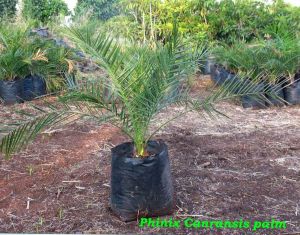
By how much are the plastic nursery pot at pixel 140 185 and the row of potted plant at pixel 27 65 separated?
353 cm

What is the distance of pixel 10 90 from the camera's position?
20.4 feet

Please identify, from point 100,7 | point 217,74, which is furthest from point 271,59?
point 100,7

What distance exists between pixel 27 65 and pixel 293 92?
428 centimetres

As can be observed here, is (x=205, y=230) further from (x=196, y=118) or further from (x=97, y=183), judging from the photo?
(x=196, y=118)

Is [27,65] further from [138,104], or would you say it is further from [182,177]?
[138,104]

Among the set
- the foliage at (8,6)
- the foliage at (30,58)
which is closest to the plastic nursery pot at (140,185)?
the foliage at (30,58)

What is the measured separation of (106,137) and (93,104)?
73.2 inches

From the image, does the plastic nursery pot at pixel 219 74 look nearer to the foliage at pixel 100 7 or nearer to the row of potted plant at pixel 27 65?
the row of potted plant at pixel 27 65

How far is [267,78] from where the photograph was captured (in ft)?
18.5

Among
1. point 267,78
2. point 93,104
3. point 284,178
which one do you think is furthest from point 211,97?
point 267,78

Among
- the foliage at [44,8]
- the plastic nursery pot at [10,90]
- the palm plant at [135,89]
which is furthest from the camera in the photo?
the foliage at [44,8]

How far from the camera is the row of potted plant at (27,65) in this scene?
19.8ft

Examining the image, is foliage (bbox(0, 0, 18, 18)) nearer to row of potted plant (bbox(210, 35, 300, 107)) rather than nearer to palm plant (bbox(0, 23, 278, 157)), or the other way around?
row of potted plant (bbox(210, 35, 300, 107))

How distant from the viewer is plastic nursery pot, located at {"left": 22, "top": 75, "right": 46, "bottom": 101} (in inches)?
254
